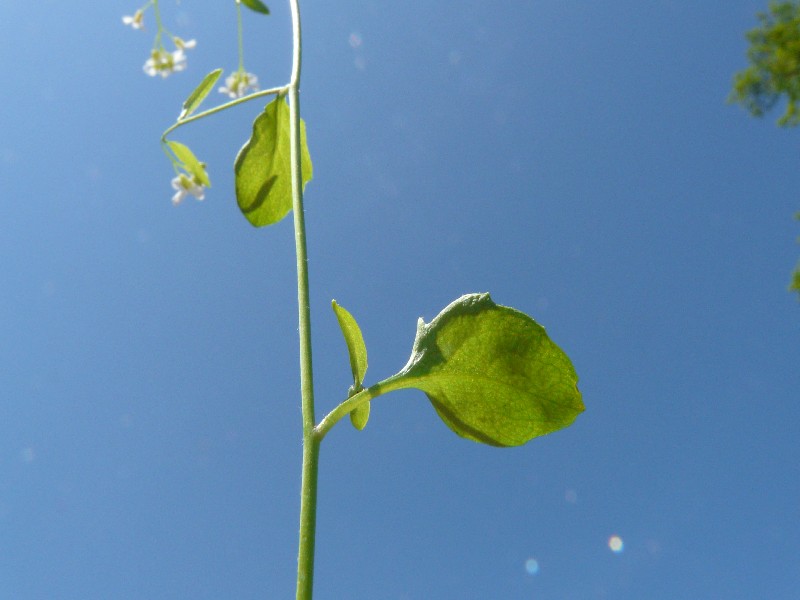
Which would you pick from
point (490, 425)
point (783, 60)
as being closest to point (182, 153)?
point (490, 425)

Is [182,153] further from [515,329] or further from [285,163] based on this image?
[515,329]

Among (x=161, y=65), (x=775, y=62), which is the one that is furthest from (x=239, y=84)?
(x=775, y=62)

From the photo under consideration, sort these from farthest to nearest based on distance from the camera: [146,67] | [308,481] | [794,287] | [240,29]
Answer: [794,287]
[146,67]
[240,29]
[308,481]

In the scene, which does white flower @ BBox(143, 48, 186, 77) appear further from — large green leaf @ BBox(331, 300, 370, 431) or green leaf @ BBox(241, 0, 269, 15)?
large green leaf @ BBox(331, 300, 370, 431)

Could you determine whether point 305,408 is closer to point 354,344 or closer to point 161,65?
point 354,344

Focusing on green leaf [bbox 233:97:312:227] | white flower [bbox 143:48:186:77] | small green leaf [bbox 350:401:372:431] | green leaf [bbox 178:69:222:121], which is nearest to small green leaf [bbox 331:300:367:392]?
small green leaf [bbox 350:401:372:431]

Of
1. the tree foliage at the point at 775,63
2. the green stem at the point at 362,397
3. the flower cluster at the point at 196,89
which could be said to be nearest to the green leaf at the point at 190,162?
the flower cluster at the point at 196,89
